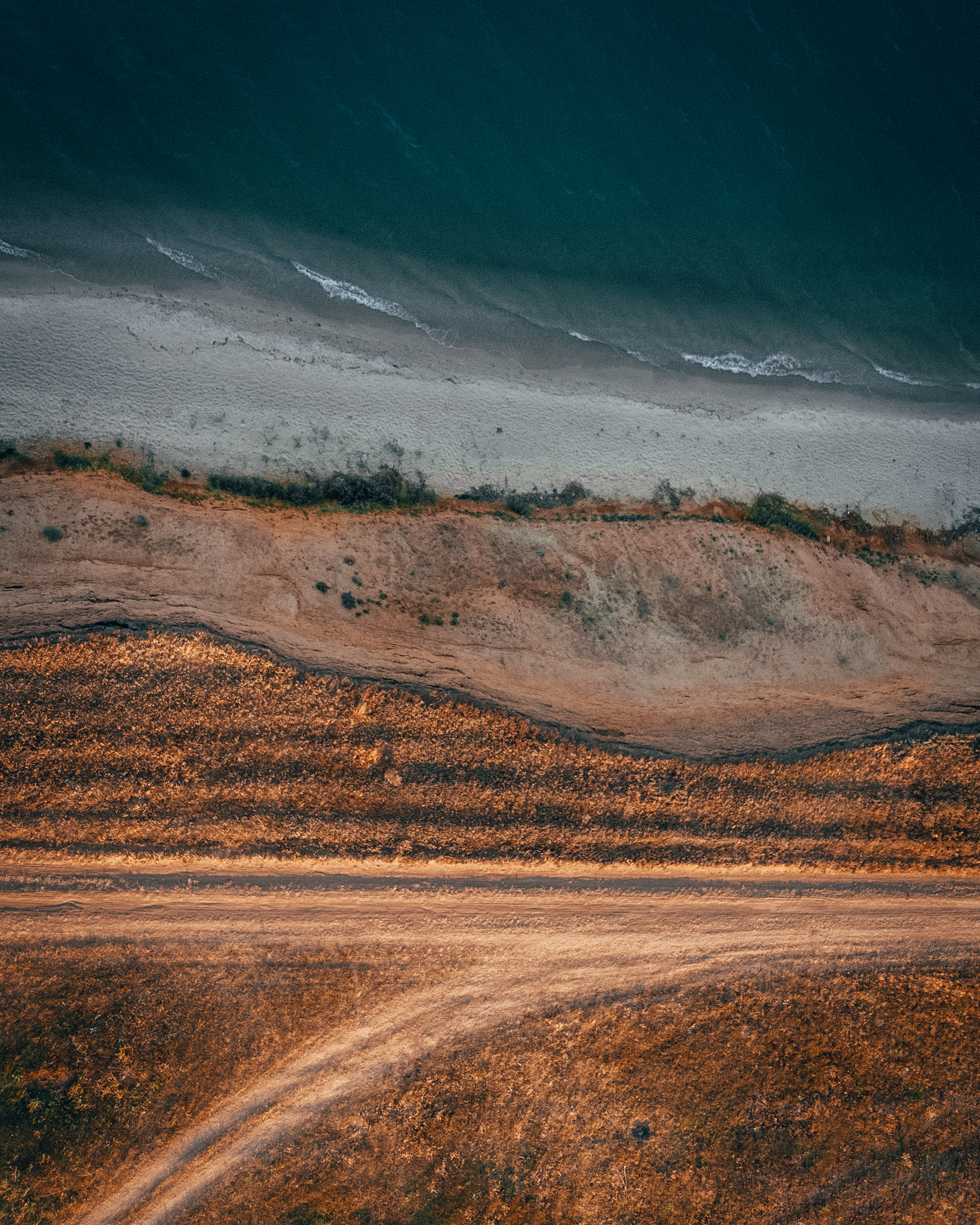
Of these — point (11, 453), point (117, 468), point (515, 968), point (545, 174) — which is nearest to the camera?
point (515, 968)

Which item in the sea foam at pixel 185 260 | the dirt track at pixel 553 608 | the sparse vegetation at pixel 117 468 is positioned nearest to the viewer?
the dirt track at pixel 553 608

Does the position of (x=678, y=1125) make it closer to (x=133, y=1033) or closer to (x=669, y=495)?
(x=133, y=1033)

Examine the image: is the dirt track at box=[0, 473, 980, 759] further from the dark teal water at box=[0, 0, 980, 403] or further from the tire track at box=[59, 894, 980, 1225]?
the dark teal water at box=[0, 0, 980, 403]

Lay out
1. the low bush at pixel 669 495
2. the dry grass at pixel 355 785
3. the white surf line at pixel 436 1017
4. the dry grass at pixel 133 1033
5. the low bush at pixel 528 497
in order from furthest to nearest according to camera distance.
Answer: the low bush at pixel 669 495 → the low bush at pixel 528 497 → the dry grass at pixel 355 785 → the white surf line at pixel 436 1017 → the dry grass at pixel 133 1033

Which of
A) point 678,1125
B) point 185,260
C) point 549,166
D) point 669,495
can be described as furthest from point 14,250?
point 678,1125

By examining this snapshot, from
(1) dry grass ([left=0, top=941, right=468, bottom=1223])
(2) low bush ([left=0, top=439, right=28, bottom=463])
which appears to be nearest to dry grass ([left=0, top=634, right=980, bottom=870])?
(1) dry grass ([left=0, top=941, right=468, bottom=1223])

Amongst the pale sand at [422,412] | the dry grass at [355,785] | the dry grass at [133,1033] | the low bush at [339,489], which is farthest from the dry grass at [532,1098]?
the pale sand at [422,412]

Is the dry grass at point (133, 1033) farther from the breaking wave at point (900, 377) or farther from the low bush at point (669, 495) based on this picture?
the breaking wave at point (900, 377)

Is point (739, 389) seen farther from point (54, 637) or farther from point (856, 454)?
point (54, 637)
